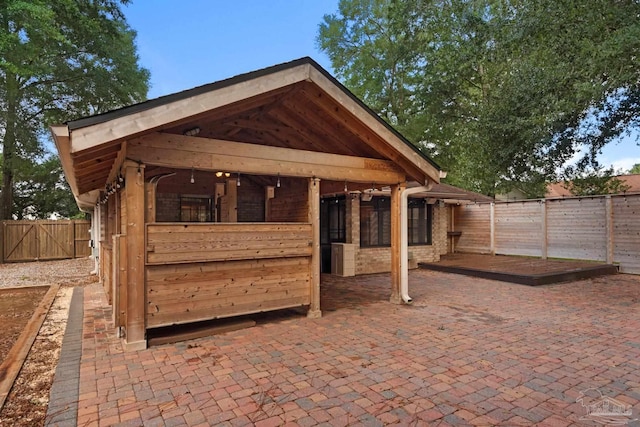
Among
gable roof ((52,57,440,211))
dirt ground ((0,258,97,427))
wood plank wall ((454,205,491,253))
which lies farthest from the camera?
wood plank wall ((454,205,491,253))

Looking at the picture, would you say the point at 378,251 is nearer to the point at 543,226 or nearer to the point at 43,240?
the point at 543,226

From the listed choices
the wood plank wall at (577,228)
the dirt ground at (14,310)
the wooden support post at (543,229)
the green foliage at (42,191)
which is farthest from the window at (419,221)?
the green foliage at (42,191)

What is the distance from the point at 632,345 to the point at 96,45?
56.7 feet

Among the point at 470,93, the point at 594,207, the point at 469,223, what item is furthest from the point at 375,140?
the point at 470,93

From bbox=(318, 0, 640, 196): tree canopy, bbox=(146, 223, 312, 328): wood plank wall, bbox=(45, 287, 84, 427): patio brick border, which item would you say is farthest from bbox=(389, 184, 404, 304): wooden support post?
bbox=(45, 287, 84, 427): patio brick border

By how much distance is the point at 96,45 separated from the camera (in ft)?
45.2

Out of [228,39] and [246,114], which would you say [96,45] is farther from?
[228,39]

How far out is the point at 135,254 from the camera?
4.05m

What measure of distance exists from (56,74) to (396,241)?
49.2ft

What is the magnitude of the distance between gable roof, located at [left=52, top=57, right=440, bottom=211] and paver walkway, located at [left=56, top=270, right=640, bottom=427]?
7.44ft

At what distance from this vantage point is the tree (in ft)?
39.7

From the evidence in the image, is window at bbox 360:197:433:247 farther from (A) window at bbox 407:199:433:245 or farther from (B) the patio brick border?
(B) the patio brick border

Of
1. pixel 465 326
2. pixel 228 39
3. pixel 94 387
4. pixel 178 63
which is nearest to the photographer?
pixel 94 387

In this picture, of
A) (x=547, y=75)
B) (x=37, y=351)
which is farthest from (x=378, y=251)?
(x=37, y=351)
